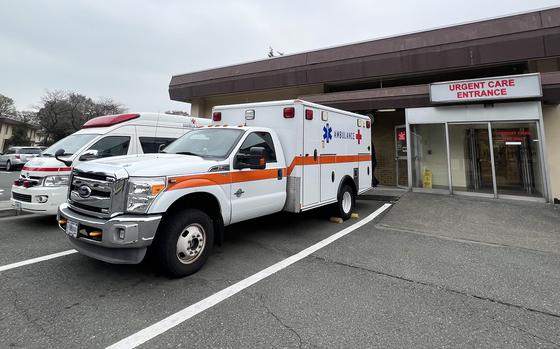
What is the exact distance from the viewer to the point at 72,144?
6.80 metres

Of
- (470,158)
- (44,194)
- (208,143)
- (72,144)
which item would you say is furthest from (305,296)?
(470,158)

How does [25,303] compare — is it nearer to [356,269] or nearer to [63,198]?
[63,198]

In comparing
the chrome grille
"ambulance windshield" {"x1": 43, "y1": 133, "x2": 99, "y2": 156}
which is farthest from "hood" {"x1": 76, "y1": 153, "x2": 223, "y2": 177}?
"ambulance windshield" {"x1": 43, "y1": 133, "x2": 99, "y2": 156}

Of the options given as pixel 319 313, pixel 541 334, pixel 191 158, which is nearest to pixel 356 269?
pixel 319 313

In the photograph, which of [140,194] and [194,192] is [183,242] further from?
[140,194]

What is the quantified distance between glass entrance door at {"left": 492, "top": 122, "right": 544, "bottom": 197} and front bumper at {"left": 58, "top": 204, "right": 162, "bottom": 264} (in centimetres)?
1121

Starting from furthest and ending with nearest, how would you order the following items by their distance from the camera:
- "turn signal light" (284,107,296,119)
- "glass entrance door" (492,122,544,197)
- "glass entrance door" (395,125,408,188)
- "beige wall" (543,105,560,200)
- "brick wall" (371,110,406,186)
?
"brick wall" (371,110,406,186) → "glass entrance door" (395,125,408,188) → "beige wall" (543,105,560,200) → "glass entrance door" (492,122,544,197) → "turn signal light" (284,107,296,119)

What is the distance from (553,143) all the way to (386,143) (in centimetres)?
581

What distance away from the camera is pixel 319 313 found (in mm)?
3100

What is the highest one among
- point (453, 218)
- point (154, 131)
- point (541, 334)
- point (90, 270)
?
point (154, 131)

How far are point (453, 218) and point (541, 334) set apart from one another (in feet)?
17.2

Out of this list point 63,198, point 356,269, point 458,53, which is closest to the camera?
point 356,269

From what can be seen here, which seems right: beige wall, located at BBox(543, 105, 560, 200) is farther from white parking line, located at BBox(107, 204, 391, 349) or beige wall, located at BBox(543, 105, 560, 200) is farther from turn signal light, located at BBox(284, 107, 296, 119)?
turn signal light, located at BBox(284, 107, 296, 119)

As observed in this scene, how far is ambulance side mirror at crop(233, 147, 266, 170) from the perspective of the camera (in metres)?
4.29
